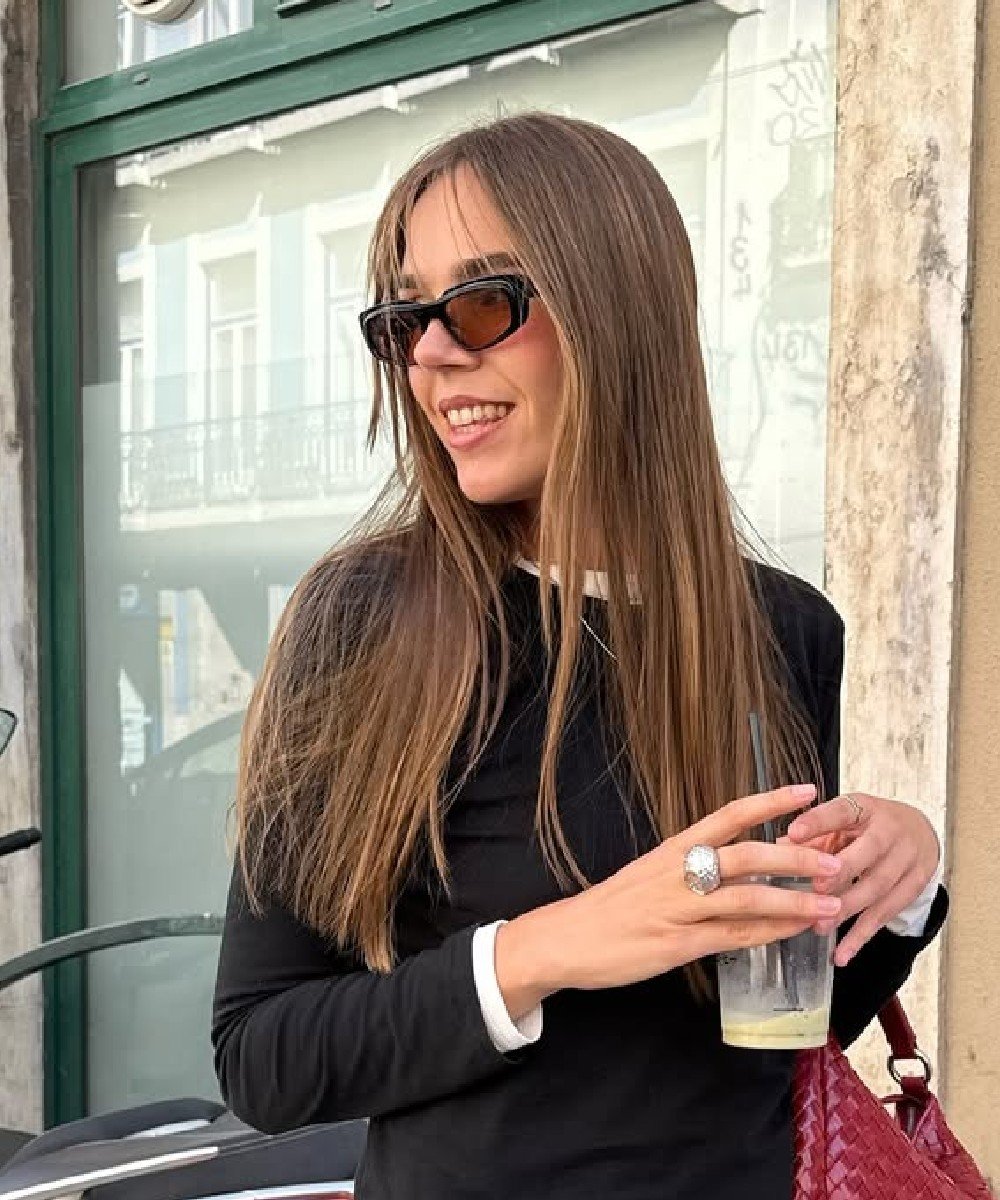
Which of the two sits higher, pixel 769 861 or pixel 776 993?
pixel 769 861

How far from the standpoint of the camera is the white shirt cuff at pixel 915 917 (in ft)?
4.44

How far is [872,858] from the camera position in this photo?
123 cm

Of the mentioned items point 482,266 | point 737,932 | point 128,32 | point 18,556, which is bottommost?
point 737,932

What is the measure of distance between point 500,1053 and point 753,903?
219 mm

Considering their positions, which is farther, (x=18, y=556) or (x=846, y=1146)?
(x=18, y=556)

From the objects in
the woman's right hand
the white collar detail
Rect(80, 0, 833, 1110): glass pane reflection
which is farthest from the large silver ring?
Rect(80, 0, 833, 1110): glass pane reflection

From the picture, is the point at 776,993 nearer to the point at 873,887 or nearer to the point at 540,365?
the point at 873,887

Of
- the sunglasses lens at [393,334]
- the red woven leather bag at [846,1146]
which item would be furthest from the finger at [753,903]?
the sunglasses lens at [393,334]

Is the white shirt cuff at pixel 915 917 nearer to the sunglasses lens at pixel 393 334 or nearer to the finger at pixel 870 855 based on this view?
the finger at pixel 870 855

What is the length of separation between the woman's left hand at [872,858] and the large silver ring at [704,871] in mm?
133

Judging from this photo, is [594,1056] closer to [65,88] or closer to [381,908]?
[381,908]

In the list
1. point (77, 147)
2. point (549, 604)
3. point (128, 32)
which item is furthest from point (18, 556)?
point (549, 604)

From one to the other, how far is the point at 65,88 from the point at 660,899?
12.9ft

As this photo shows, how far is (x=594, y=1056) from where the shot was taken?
3.90 feet
